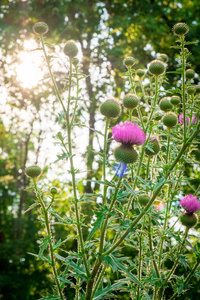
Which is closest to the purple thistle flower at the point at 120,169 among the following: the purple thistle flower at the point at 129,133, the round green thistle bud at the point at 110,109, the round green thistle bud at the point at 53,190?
the purple thistle flower at the point at 129,133

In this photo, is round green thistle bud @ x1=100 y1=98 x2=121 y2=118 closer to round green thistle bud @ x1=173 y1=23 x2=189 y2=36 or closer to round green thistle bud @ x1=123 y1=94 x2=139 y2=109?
round green thistle bud @ x1=123 y1=94 x2=139 y2=109

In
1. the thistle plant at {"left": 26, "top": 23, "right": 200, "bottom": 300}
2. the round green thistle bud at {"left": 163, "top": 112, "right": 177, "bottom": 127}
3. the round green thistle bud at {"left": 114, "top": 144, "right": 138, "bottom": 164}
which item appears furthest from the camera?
the round green thistle bud at {"left": 163, "top": 112, "right": 177, "bottom": 127}

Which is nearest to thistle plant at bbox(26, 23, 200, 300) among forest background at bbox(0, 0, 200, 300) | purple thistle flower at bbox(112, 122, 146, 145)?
purple thistle flower at bbox(112, 122, 146, 145)

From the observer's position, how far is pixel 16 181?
574 inches

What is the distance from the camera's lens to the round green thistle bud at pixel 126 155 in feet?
6.30

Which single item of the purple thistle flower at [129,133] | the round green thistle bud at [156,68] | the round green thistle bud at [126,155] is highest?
the round green thistle bud at [156,68]

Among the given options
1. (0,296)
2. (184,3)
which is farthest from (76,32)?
(0,296)

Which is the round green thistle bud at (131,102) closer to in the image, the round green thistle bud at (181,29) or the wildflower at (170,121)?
the wildflower at (170,121)

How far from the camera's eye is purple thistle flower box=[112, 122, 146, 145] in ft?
6.18

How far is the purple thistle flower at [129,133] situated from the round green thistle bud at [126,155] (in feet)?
0.15

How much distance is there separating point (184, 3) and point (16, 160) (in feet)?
36.5

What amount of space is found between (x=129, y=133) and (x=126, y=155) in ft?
0.46

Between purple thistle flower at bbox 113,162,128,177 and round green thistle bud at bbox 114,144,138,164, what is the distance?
3 cm

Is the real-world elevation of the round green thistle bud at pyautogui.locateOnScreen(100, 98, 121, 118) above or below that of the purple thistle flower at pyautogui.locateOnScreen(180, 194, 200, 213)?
above
